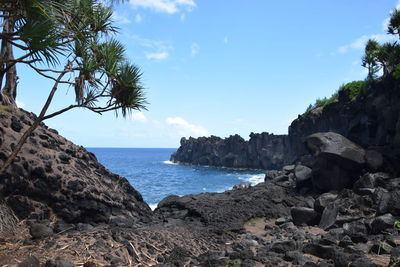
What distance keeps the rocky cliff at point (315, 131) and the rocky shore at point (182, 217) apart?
3.65 meters

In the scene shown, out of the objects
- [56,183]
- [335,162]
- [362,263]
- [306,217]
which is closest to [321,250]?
[362,263]

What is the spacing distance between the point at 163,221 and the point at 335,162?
10.4 m

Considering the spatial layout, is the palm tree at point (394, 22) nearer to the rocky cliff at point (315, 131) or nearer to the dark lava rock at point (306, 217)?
the rocky cliff at point (315, 131)

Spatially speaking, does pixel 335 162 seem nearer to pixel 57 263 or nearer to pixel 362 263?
pixel 362 263

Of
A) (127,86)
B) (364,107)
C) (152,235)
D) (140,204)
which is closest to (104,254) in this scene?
(152,235)

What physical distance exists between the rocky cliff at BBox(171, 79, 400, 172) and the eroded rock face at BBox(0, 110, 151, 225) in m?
14.1

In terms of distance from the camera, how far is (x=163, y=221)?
11.9 m

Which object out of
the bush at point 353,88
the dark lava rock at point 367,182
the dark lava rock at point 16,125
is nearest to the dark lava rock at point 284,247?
the dark lava rock at point 16,125

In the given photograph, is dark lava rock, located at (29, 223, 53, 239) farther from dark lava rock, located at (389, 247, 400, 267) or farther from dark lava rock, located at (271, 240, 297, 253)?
dark lava rock, located at (389, 247, 400, 267)

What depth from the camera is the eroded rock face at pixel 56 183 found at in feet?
28.6

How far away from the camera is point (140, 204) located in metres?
12.1

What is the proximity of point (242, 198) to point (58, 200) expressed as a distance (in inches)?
405

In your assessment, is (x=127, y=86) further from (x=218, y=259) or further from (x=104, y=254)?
(x=218, y=259)

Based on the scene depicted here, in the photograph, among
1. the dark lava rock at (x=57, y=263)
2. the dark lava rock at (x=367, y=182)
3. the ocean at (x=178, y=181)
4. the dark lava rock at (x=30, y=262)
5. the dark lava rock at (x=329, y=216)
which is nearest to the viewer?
the dark lava rock at (x=30, y=262)
